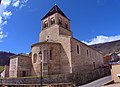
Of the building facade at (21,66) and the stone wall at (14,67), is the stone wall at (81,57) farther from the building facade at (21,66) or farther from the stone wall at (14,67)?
the stone wall at (14,67)

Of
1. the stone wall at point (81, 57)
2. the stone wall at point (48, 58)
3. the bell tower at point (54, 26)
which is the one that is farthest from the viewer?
the bell tower at point (54, 26)

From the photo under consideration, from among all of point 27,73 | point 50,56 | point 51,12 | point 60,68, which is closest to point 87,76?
point 60,68

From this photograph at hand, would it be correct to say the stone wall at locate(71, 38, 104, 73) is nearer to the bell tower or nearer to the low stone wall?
the low stone wall

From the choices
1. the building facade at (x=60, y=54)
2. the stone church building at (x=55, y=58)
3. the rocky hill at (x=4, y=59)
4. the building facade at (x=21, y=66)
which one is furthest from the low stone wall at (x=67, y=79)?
the rocky hill at (x=4, y=59)

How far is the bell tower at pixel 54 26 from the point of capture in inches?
1282

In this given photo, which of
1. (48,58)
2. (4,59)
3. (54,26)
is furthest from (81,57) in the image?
(4,59)

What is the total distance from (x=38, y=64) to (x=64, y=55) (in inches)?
199

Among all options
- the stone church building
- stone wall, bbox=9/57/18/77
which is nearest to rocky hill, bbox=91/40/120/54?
the stone church building

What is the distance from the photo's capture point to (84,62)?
31.2 metres

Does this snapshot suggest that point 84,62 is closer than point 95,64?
Yes

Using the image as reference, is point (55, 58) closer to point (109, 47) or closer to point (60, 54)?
point (60, 54)

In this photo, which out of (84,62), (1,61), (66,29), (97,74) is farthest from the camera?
(1,61)

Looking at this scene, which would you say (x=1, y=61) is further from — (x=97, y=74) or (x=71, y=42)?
(x=97, y=74)

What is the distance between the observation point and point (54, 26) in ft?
109
